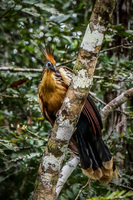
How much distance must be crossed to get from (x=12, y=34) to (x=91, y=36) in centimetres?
294

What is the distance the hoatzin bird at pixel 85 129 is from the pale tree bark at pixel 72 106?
59 cm

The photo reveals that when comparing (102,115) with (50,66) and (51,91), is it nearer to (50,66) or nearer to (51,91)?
(51,91)

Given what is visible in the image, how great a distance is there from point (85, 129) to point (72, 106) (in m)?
0.84

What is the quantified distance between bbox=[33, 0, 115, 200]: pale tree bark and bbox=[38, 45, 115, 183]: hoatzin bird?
23.1 inches

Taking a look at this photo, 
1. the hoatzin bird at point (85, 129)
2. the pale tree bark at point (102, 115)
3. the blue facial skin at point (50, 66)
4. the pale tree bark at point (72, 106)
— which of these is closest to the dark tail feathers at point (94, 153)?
the hoatzin bird at point (85, 129)

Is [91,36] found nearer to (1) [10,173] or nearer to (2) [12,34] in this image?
(1) [10,173]

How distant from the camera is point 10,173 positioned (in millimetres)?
2846

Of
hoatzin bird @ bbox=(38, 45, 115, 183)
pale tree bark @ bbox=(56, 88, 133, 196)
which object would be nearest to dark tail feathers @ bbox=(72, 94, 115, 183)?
hoatzin bird @ bbox=(38, 45, 115, 183)

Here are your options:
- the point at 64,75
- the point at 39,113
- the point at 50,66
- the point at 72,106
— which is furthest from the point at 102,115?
the point at 39,113

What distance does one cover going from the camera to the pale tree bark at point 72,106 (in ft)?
4.90

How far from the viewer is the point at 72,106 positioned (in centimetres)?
153

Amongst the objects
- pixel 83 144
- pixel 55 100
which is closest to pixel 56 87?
pixel 55 100

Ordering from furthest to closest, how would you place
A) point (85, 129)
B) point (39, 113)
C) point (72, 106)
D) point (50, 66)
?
point (39, 113) → point (85, 129) → point (50, 66) → point (72, 106)

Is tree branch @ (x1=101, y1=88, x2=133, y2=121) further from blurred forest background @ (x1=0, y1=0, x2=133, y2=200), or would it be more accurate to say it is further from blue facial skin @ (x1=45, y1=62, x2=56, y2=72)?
blue facial skin @ (x1=45, y1=62, x2=56, y2=72)
